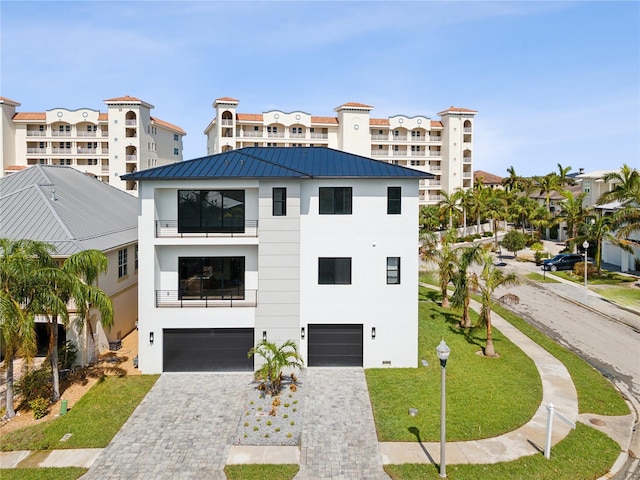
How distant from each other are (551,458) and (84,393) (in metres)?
17.5

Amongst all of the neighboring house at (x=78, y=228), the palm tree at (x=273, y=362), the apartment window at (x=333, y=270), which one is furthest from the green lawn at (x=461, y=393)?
the neighboring house at (x=78, y=228)

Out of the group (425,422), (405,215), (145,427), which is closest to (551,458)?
(425,422)

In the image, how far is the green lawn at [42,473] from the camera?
13500mm

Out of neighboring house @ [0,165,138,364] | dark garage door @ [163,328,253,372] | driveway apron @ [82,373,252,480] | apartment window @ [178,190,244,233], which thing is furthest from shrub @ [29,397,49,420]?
apartment window @ [178,190,244,233]

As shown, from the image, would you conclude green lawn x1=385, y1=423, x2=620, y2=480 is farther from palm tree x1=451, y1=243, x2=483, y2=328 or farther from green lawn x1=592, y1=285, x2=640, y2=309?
green lawn x1=592, y1=285, x2=640, y2=309

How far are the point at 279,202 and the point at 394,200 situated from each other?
5.43 metres

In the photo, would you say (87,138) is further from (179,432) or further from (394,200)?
(179,432)

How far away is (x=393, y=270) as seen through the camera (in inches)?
872

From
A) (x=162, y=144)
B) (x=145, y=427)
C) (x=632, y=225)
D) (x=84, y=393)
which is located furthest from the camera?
(x=162, y=144)

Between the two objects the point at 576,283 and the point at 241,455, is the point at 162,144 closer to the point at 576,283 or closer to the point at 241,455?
the point at 576,283

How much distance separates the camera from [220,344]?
21.8 m

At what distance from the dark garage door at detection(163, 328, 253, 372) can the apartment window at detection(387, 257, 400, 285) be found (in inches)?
276

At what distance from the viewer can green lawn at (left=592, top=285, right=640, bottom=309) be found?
109ft

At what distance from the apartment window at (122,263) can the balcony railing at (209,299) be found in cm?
522
